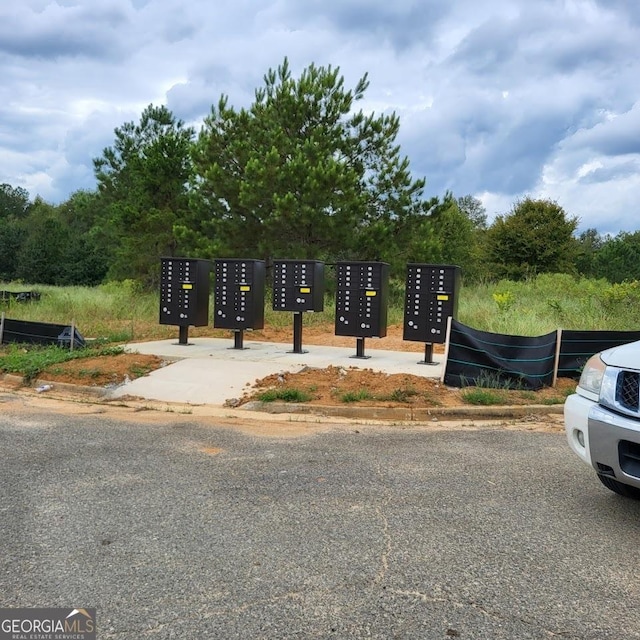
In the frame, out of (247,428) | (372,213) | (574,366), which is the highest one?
(372,213)

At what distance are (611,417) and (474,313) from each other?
13.8 metres

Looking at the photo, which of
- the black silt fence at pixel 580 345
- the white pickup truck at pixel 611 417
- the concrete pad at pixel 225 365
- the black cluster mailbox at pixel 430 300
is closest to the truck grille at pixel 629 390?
the white pickup truck at pixel 611 417

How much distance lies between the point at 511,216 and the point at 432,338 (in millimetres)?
25377

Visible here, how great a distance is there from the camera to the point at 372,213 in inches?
906

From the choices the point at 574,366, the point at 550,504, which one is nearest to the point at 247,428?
the point at 550,504

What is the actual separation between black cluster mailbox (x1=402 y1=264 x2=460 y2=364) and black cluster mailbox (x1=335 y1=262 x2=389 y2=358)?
52 centimetres

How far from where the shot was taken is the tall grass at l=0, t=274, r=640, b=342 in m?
15.0

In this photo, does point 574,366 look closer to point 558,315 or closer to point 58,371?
point 558,315

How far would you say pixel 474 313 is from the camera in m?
17.5

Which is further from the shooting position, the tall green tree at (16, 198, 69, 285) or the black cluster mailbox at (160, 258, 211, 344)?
the tall green tree at (16, 198, 69, 285)

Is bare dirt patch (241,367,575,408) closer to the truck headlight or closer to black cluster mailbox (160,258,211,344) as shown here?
black cluster mailbox (160,258,211,344)

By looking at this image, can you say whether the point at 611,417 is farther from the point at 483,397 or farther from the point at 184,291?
the point at 184,291

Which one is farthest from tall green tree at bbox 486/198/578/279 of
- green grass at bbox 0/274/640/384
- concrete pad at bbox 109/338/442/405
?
concrete pad at bbox 109/338/442/405

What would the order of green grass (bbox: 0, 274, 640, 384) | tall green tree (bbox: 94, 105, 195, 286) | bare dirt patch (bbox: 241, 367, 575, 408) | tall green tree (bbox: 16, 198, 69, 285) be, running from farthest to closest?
tall green tree (bbox: 16, 198, 69, 285)
tall green tree (bbox: 94, 105, 195, 286)
green grass (bbox: 0, 274, 640, 384)
bare dirt patch (bbox: 241, 367, 575, 408)
